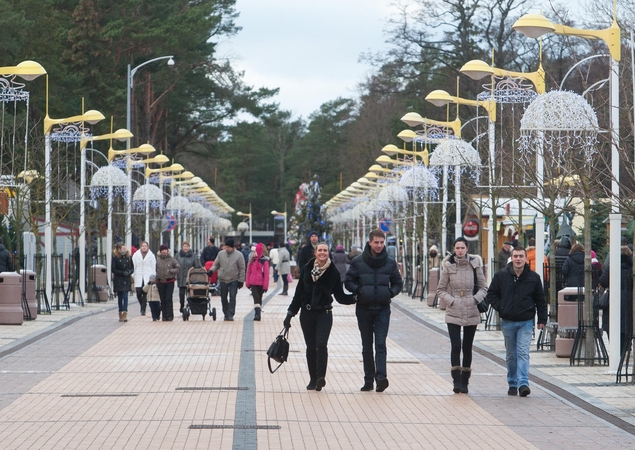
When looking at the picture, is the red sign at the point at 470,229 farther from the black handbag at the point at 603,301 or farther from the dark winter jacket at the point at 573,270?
the black handbag at the point at 603,301

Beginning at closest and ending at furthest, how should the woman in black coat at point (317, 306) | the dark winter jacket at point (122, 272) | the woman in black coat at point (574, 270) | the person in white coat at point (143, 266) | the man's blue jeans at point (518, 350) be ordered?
the man's blue jeans at point (518, 350) → the woman in black coat at point (317, 306) → the woman in black coat at point (574, 270) → the dark winter jacket at point (122, 272) → the person in white coat at point (143, 266)

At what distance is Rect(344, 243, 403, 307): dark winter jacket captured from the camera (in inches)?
558

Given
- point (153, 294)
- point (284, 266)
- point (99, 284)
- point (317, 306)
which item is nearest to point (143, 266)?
point (153, 294)

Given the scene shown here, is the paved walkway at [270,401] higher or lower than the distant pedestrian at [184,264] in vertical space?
lower

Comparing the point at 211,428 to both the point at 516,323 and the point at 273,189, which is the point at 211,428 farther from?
the point at 273,189

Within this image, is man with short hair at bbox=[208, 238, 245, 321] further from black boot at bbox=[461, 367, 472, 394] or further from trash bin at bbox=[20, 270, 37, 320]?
black boot at bbox=[461, 367, 472, 394]

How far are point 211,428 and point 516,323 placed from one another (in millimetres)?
4299

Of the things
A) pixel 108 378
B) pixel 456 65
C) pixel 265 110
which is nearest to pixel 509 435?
pixel 108 378

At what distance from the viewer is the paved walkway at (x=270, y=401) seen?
10828 millimetres

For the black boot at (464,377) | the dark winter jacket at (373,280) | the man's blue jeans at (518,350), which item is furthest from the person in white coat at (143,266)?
the man's blue jeans at (518,350)

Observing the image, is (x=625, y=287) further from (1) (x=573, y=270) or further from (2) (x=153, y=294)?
(2) (x=153, y=294)

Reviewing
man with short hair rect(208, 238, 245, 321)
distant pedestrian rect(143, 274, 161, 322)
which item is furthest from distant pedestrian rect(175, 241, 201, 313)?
man with short hair rect(208, 238, 245, 321)

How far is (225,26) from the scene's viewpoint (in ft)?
Result: 225

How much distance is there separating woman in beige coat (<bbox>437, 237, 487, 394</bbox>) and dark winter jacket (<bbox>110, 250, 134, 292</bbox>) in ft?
42.9
